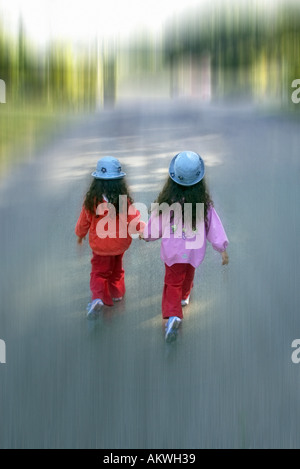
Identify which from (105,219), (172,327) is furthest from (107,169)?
(172,327)

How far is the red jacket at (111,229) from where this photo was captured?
438cm

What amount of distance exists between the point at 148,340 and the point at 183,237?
74cm

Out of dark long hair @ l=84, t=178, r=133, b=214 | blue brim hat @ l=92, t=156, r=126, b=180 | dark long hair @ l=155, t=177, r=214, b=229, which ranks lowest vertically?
dark long hair @ l=155, t=177, r=214, b=229

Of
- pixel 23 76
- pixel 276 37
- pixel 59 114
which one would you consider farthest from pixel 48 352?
pixel 276 37

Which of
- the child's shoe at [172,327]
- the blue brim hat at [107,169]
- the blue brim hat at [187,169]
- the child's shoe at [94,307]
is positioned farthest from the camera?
the child's shoe at [94,307]

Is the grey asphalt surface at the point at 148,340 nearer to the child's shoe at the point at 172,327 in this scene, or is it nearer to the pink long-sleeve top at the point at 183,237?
the child's shoe at the point at 172,327

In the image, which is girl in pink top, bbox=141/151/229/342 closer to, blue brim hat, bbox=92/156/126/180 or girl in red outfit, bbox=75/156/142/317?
girl in red outfit, bbox=75/156/142/317

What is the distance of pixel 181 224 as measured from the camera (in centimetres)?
413

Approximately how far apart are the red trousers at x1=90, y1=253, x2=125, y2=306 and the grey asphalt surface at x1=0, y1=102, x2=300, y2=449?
13 cm

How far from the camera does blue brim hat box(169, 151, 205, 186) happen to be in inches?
159

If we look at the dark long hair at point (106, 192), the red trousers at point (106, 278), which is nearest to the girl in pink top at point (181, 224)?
the dark long hair at point (106, 192)

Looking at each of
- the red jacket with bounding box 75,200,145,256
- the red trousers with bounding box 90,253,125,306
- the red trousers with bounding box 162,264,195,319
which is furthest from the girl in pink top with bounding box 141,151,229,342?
the red trousers with bounding box 90,253,125,306

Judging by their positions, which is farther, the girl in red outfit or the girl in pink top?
the girl in red outfit

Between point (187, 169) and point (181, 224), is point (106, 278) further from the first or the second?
point (187, 169)
